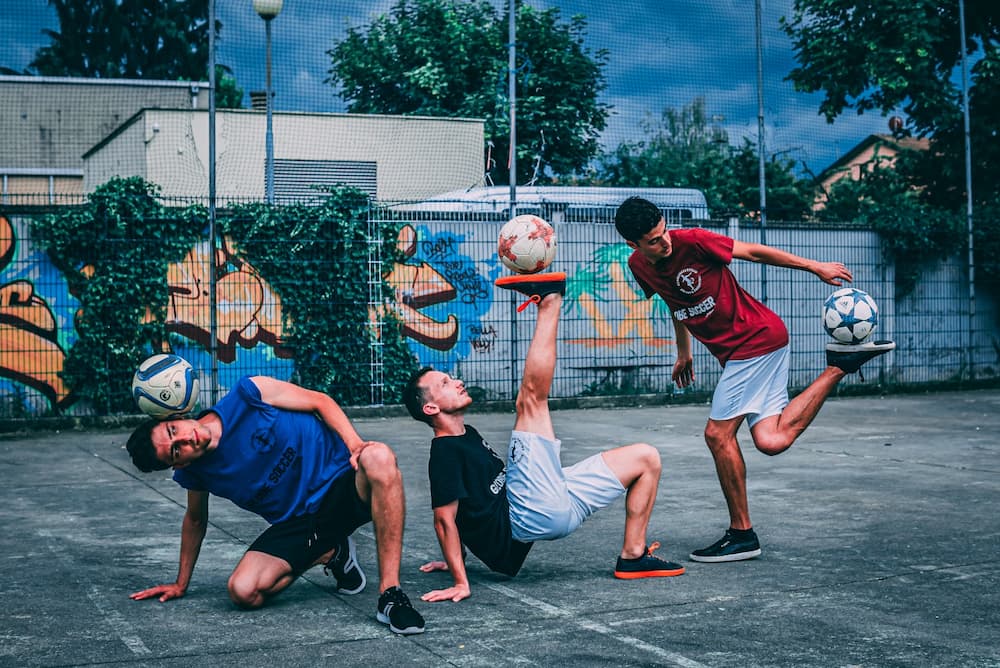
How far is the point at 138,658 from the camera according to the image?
→ 3453 millimetres

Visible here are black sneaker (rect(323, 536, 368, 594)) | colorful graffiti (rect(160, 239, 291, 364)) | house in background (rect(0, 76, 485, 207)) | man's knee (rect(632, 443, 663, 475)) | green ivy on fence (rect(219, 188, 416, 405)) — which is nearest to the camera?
black sneaker (rect(323, 536, 368, 594))

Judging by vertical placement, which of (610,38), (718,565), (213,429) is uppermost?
(610,38)

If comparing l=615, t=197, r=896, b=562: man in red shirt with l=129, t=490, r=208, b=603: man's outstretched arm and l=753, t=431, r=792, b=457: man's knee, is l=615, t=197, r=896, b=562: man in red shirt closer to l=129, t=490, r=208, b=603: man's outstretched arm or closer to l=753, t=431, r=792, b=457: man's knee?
l=753, t=431, r=792, b=457: man's knee

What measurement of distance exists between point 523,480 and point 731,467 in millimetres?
1186

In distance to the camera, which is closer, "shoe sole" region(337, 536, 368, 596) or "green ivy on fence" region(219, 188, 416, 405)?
"shoe sole" region(337, 536, 368, 596)

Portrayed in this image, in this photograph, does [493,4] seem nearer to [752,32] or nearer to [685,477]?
[752,32]

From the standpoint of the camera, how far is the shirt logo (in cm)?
512

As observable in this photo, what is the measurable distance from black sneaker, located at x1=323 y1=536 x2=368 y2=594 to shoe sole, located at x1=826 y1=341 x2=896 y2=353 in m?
2.46

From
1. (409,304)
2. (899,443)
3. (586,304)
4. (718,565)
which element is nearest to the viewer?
(718,565)

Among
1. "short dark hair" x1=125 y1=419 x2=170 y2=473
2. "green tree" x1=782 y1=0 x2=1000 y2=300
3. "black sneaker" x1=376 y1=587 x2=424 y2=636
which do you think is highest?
"green tree" x1=782 y1=0 x2=1000 y2=300

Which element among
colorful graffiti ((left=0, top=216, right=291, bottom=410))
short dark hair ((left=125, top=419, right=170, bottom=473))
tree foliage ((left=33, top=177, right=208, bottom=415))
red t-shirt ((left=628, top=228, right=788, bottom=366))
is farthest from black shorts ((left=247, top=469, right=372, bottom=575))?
tree foliage ((left=33, top=177, right=208, bottom=415))

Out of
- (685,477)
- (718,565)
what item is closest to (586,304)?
(685,477)

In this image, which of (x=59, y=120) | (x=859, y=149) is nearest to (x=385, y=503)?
(x=59, y=120)

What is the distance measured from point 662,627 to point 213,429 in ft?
6.11
